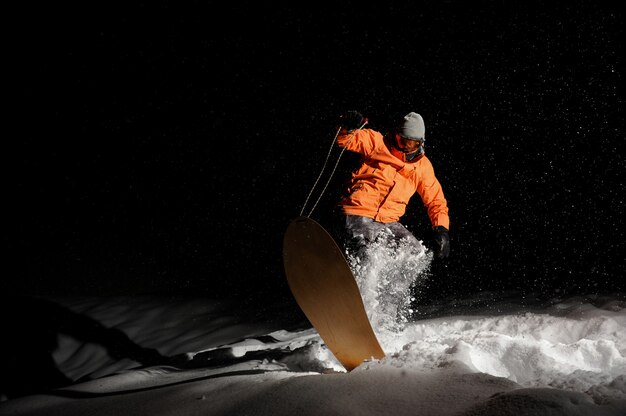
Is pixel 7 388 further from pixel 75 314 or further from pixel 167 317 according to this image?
pixel 167 317

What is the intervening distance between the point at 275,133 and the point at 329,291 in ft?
18.2

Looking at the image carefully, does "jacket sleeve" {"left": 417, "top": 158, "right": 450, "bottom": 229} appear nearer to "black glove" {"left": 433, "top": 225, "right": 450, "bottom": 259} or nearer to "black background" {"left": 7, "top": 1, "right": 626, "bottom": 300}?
"black glove" {"left": 433, "top": 225, "right": 450, "bottom": 259}

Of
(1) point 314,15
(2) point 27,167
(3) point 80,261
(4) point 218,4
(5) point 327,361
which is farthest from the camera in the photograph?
(2) point 27,167

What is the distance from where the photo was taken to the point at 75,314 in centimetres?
527

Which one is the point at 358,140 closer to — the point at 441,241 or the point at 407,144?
the point at 407,144

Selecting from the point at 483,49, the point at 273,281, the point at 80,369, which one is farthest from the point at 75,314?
the point at 483,49

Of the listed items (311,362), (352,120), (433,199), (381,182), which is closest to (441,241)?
(433,199)

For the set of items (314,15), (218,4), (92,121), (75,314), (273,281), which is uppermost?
(218,4)

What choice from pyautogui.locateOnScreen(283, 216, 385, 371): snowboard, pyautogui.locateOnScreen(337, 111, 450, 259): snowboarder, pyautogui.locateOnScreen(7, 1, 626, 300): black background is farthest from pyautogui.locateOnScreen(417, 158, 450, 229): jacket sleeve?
pyautogui.locateOnScreen(283, 216, 385, 371): snowboard

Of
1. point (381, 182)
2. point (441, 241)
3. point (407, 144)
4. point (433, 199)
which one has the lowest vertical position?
point (441, 241)

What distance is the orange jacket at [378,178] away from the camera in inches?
122

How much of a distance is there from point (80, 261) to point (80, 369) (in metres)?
5.59

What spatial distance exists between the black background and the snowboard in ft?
5.54

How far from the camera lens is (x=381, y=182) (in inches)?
123
